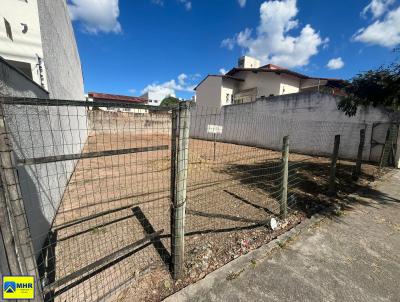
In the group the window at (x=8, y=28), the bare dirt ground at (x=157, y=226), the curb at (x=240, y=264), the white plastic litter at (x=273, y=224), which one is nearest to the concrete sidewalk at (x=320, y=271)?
the curb at (x=240, y=264)

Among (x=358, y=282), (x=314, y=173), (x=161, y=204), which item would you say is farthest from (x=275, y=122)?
(x=358, y=282)

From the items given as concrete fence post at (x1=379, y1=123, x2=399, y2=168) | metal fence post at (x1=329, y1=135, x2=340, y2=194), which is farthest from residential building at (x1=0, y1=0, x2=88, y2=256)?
concrete fence post at (x1=379, y1=123, x2=399, y2=168)

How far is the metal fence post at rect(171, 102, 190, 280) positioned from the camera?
1874 millimetres

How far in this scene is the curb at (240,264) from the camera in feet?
6.22

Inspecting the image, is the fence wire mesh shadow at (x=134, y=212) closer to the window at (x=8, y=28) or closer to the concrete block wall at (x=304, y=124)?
the window at (x=8, y=28)

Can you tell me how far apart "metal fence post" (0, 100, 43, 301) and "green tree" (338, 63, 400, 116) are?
708cm

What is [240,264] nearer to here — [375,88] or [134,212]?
[134,212]

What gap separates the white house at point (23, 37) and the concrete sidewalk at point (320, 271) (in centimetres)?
467

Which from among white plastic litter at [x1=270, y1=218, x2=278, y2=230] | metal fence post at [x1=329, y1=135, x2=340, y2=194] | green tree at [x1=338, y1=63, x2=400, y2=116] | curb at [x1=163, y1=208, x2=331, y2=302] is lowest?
curb at [x1=163, y1=208, x2=331, y2=302]

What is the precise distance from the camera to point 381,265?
7.68ft

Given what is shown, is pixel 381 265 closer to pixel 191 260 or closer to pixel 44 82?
pixel 191 260

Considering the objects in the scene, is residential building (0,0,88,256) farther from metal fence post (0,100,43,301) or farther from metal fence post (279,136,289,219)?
metal fence post (279,136,289,219)

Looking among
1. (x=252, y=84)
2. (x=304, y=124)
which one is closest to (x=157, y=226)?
(x=304, y=124)

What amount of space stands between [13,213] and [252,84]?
67.1 feet
